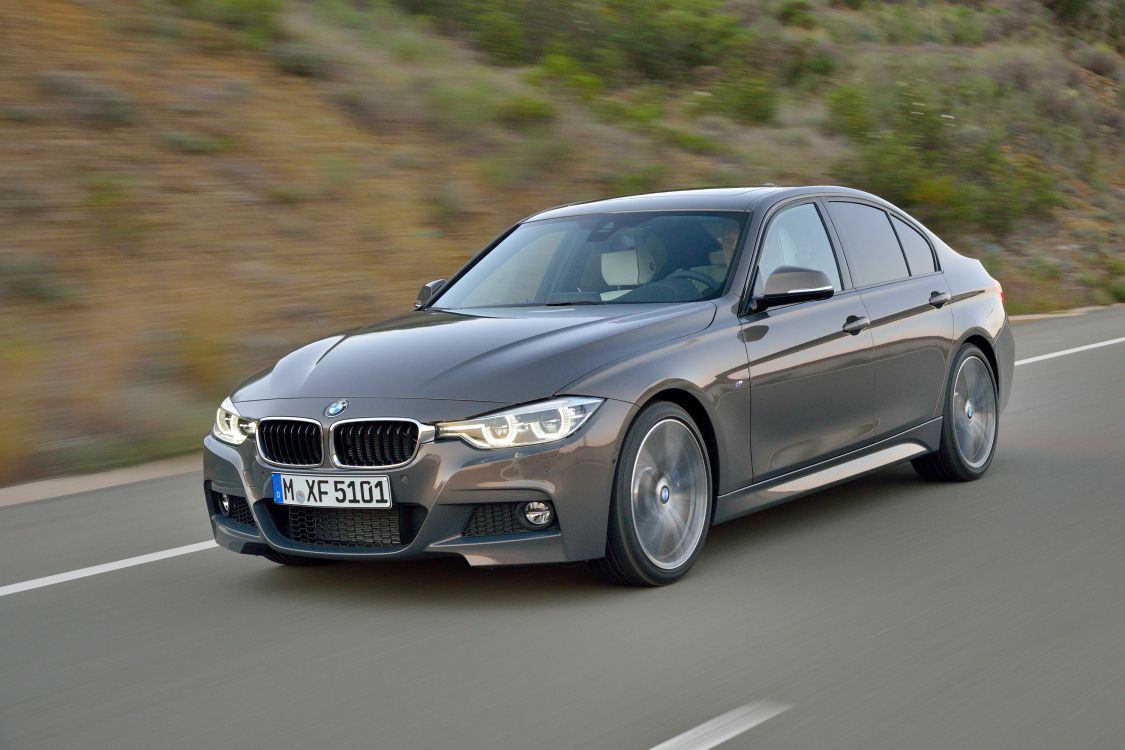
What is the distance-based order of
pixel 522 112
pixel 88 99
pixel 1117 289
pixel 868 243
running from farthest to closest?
pixel 1117 289 → pixel 522 112 → pixel 88 99 → pixel 868 243

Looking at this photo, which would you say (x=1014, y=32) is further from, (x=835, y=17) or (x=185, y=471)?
(x=185, y=471)

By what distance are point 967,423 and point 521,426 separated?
3372 mm

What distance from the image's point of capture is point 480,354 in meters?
5.55

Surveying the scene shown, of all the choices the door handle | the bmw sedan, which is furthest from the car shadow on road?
the door handle

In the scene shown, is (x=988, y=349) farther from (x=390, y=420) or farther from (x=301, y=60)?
(x=301, y=60)

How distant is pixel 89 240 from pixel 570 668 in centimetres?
933

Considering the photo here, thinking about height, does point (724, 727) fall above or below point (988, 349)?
above

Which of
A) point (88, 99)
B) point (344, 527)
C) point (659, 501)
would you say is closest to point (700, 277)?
point (659, 501)

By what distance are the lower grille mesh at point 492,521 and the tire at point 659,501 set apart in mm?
362

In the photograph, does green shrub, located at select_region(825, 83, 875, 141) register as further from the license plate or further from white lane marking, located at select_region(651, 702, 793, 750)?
white lane marking, located at select_region(651, 702, 793, 750)

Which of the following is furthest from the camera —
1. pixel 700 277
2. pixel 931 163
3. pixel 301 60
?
pixel 931 163

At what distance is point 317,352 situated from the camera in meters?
6.03

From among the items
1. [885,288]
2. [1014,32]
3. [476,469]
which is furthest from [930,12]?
[476,469]

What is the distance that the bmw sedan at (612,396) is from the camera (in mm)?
5223
